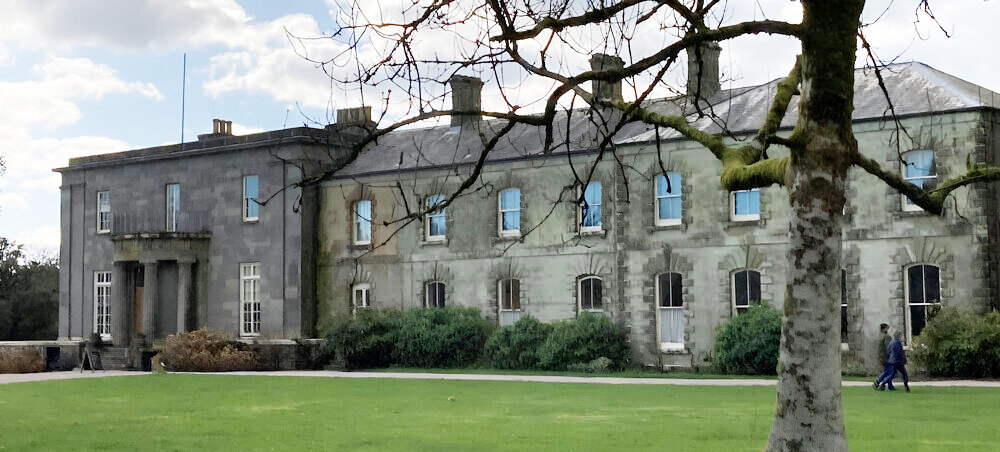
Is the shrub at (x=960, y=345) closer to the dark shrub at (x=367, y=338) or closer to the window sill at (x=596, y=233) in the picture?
the window sill at (x=596, y=233)

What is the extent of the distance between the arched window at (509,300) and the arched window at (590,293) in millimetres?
2221

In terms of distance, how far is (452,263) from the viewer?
4066 centimetres

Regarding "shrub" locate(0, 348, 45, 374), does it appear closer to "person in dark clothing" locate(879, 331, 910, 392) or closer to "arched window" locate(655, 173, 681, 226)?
"arched window" locate(655, 173, 681, 226)

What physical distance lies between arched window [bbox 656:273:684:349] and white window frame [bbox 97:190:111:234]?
23.7 meters

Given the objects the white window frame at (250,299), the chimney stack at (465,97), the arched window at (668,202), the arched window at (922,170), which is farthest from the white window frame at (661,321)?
the white window frame at (250,299)

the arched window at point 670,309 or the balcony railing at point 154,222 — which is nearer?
the arched window at point 670,309

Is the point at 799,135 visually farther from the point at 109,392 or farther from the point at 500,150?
the point at 500,150

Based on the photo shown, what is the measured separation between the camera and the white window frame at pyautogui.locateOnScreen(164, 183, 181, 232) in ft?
155

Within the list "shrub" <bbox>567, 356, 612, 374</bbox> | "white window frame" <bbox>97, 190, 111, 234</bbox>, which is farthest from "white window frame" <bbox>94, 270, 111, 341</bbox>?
"shrub" <bbox>567, 356, 612, 374</bbox>

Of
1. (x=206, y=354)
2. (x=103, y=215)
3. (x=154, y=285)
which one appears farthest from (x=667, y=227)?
(x=103, y=215)

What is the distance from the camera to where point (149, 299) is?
44.9 metres

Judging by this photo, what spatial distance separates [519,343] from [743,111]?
357 inches

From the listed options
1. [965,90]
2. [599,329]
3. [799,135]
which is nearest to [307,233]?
[599,329]

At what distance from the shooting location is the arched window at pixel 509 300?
3900cm
